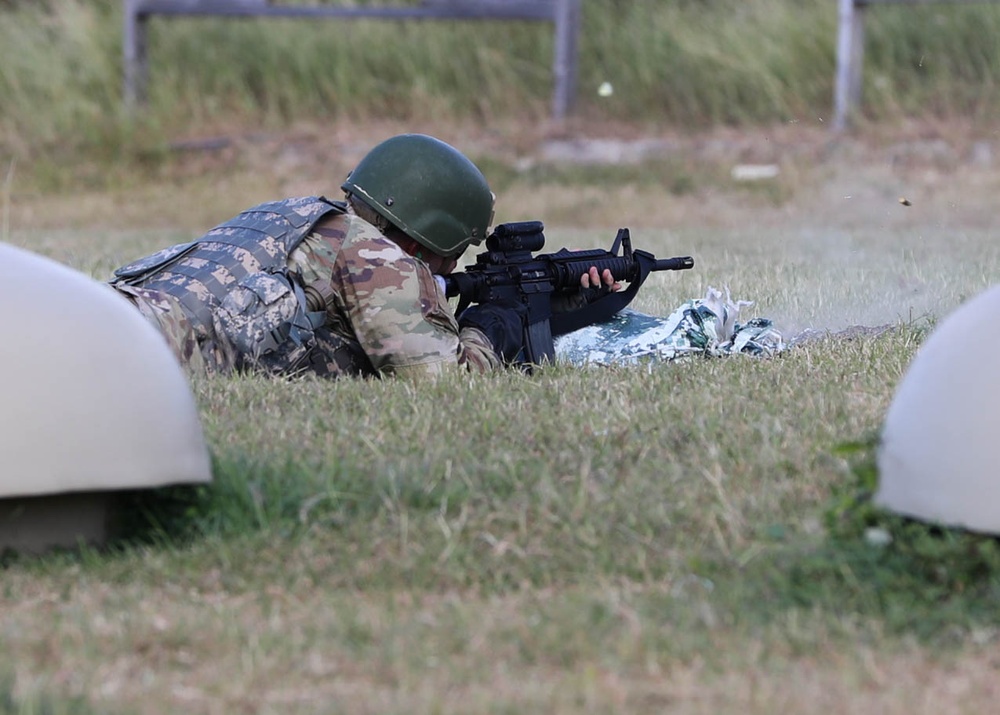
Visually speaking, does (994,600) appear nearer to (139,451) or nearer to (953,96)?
(139,451)

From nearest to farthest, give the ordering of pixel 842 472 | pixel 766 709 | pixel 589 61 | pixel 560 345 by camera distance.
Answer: pixel 766 709 → pixel 842 472 → pixel 560 345 → pixel 589 61

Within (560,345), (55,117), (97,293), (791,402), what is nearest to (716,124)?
(55,117)

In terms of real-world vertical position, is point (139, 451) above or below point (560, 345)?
above

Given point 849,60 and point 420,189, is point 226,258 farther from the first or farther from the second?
point 849,60

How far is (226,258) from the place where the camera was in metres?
4.73

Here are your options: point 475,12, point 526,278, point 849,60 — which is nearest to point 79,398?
point 526,278

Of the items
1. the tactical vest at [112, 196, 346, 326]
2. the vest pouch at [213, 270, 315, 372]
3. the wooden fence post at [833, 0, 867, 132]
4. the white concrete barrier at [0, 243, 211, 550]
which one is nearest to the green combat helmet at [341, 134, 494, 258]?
the tactical vest at [112, 196, 346, 326]

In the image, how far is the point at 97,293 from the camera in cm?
316

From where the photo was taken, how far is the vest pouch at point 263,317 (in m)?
4.61

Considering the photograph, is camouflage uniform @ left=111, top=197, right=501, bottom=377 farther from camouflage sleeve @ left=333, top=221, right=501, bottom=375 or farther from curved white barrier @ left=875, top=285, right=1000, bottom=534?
curved white barrier @ left=875, top=285, right=1000, bottom=534

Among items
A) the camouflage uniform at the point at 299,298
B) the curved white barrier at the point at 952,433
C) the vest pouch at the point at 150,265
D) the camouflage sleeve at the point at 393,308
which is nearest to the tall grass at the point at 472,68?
the vest pouch at the point at 150,265

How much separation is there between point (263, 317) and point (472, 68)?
10.7 metres

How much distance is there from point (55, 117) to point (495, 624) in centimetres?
1265

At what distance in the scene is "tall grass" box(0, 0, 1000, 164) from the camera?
14000mm
